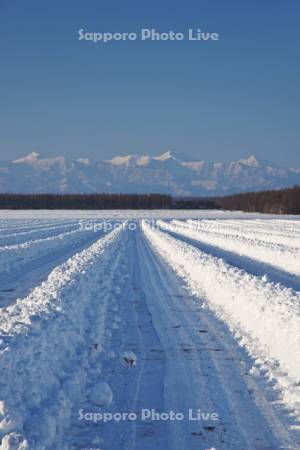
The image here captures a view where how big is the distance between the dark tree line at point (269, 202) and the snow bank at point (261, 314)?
96.8 m

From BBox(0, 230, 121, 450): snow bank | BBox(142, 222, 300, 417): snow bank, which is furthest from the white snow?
BBox(142, 222, 300, 417): snow bank

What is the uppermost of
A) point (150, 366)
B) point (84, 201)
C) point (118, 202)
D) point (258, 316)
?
point (84, 201)

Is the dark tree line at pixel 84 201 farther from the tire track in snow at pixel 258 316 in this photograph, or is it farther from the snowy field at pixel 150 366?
the snowy field at pixel 150 366

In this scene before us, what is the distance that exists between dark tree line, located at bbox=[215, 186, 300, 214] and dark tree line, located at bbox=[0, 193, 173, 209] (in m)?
23.3

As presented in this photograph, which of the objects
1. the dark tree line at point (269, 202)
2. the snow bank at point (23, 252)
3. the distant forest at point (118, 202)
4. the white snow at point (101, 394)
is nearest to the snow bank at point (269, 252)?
the snow bank at point (23, 252)

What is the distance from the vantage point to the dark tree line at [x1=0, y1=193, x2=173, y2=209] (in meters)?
158

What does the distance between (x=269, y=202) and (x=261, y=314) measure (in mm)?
114946

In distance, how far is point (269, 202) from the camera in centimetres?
12188

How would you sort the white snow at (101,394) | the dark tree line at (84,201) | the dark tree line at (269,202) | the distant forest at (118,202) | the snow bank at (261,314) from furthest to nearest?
1. the dark tree line at (84,201)
2. the distant forest at (118,202)
3. the dark tree line at (269,202)
4. the snow bank at (261,314)
5. the white snow at (101,394)

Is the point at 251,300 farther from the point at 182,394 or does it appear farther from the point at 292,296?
the point at 182,394

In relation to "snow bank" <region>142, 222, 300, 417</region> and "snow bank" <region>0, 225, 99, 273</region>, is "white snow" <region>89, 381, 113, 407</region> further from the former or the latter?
"snow bank" <region>0, 225, 99, 273</region>

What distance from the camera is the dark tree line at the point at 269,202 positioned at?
10962cm

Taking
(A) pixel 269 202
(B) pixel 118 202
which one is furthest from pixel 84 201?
(A) pixel 269 202

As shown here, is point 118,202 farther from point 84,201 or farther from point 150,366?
point 150,366
